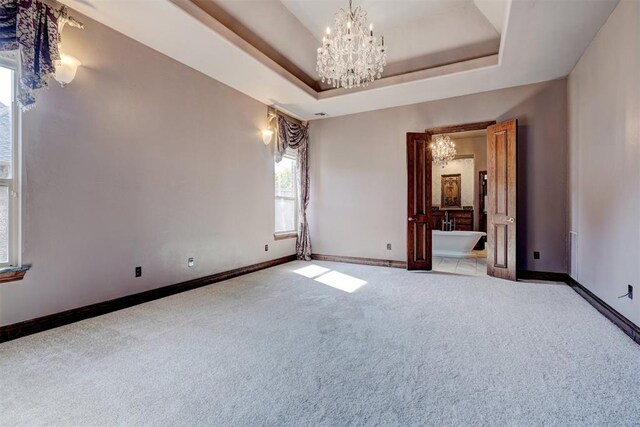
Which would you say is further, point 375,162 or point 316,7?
point 375,162

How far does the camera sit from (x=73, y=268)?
293 centimetres

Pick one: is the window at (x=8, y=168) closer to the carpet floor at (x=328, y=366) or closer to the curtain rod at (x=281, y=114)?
the carpet floor at (x=328, y=366)

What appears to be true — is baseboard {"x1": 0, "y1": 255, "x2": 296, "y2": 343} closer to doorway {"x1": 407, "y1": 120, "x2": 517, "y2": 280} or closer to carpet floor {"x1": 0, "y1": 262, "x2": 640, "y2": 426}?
carpet floor {"x1": 0, "y1": 262, "x2": 640, "y2": 426}

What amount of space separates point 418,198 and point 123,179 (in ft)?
14.2

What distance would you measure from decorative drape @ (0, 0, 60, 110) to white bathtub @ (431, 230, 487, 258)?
22.5 ft

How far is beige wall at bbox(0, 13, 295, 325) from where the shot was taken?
8.94ft

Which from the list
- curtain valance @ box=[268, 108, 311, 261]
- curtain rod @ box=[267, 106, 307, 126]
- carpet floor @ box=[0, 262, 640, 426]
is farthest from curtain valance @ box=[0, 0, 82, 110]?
curtain valance @ box=[268, 108, 311, 261]

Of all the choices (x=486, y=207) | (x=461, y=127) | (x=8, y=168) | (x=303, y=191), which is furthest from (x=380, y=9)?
(x=8, y=168)

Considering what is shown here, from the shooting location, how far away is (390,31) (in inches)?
172

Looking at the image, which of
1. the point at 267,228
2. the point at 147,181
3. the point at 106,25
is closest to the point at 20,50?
the point at 106,25

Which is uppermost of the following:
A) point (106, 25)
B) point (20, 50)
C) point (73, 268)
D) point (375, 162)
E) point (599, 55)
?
point (106, 25)

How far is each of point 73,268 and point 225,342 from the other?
1748mm

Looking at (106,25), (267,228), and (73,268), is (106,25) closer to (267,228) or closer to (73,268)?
(73,268)

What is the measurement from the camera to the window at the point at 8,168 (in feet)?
8.34
